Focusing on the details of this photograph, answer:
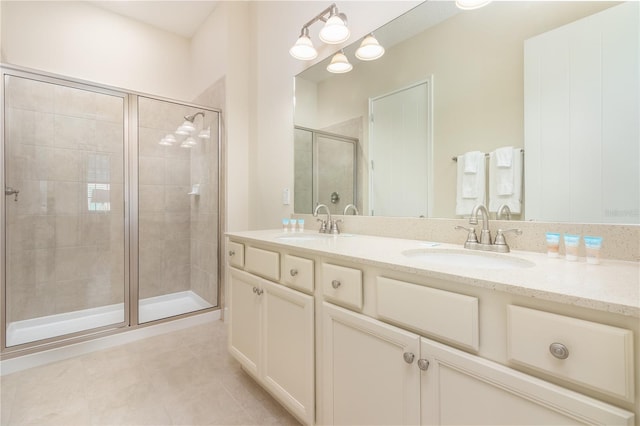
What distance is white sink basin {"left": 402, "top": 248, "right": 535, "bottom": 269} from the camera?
97 centimetres

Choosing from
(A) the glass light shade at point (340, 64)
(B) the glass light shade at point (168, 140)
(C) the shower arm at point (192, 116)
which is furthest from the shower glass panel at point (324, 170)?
(B) the glass light shade at point (168, 140)

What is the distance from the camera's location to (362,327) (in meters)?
0.95

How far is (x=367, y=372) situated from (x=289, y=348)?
0.42 metres

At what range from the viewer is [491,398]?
0.66 m

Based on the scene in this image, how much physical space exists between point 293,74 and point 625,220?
79.5 inches

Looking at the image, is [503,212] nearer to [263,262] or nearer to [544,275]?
[544,275]

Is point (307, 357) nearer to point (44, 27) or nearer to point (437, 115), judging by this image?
point (437, 115)

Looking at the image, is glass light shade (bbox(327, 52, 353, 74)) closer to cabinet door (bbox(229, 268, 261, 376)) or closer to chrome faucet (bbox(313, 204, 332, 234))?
chrome faucet (bbox(313, 204, 332, 234))

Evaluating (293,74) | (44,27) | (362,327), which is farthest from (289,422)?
(44,27)

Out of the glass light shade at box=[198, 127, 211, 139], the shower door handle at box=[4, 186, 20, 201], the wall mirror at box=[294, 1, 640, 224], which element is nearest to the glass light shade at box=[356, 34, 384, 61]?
the wall mirror at box=[294, 1, 640, 224]

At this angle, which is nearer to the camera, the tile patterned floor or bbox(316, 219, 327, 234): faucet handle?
the tile patterned floor

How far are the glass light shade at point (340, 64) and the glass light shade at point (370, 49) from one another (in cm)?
16

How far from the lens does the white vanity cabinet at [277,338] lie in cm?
115

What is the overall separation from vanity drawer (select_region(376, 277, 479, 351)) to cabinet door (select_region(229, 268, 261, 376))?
760 mm
